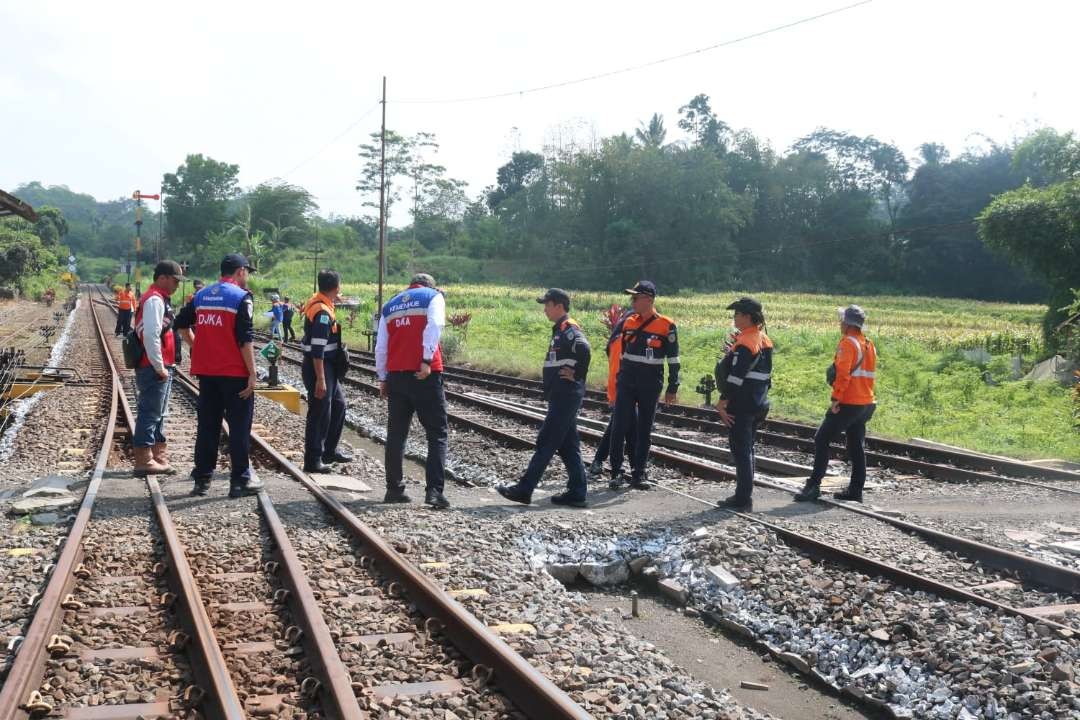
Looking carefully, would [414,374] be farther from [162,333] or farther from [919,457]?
[919,457]

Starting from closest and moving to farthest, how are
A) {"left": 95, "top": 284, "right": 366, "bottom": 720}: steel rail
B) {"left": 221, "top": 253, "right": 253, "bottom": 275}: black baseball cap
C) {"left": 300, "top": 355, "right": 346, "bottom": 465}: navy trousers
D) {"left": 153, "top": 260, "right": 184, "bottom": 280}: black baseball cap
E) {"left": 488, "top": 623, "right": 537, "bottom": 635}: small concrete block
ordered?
{"left": 95, "top": 284, "right": 366, "bottom": 720}: steel rail → {"left": 488, "top": 623, "right": 537, "bottom": 635}: small concrete block → {"left": 221, "top": 253, "right": 253, "bottom": 275}: black baseball cap → {"left": 153, "top": 260, "right": 184, "bottom": 280}: black baseball cap → {"left": 300, "top": 355, "right": 346, "bottom": 465}: navy trousers

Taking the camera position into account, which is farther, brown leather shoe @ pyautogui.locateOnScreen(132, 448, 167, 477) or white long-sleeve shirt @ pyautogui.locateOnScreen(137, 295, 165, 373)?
brown leather shoe @ pyautogui.locateOnScreen(132, 448, 167, 477)

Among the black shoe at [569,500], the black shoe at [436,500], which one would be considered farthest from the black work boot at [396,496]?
the black shoe at [569,500]

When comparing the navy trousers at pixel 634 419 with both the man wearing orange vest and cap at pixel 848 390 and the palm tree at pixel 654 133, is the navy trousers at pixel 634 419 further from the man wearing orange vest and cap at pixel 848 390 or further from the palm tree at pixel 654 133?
the palm tree at pixel 654 133

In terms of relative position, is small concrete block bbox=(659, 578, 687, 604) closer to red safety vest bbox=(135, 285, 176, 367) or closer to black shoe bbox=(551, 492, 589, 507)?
black shoe bbox=(551, 492, 589, 507)

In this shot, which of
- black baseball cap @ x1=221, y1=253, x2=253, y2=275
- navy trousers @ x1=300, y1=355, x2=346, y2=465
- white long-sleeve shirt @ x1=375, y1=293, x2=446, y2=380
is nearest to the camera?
white long-sleeve shirt @ x1=375, y1=293, x2=446, y2=380

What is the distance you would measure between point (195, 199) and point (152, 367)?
130399 mm

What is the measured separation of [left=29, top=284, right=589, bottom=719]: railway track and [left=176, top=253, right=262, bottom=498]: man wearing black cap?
43.8 inches

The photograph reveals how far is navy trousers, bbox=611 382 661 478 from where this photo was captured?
8.84 meters

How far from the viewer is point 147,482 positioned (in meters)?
8.12

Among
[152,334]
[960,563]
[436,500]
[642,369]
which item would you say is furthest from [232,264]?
[960,563]

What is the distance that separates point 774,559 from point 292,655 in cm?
356

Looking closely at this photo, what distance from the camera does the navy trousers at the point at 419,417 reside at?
761 centimetres

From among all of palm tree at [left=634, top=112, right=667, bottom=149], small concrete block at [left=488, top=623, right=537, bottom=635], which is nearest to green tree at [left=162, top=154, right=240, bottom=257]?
palm tree at [left=634, top=112, right=667, bottom=149]
